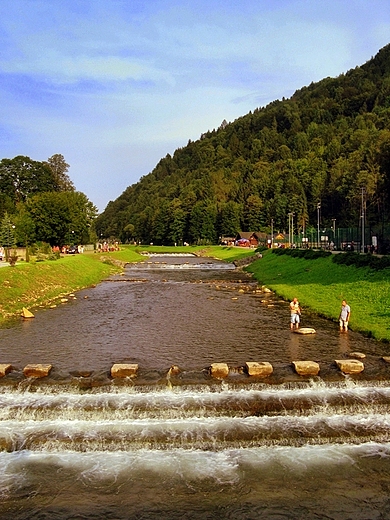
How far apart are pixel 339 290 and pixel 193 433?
86.7 feet

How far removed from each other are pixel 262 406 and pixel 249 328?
44.4 ft

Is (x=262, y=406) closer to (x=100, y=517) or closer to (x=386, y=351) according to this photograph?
(x=100, y=517)

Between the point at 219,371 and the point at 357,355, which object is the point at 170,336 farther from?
the point at 357,355

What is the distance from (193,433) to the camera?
14398 mm

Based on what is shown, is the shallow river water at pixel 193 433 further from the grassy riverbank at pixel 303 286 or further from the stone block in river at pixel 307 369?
the grassy riverbank at pixel 303 286

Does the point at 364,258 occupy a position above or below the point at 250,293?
above

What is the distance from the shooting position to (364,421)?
15414mm

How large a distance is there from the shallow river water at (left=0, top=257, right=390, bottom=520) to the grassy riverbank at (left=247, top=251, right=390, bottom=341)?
369cm

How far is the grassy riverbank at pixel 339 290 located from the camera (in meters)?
28.8

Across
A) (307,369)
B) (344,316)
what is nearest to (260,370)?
(307,369)

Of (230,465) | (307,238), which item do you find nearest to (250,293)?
(230,465)

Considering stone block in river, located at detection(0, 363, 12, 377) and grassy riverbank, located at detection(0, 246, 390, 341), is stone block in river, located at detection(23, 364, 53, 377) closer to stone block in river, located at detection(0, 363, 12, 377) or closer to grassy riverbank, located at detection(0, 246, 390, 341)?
stone block in river, located at detection(0, 363, 12, 377)

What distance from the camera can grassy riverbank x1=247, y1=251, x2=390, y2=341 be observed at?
94.5 feet

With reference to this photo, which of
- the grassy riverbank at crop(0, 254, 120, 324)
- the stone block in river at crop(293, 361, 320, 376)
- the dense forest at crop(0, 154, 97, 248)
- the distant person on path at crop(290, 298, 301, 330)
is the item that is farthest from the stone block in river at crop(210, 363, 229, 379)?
the dense forest at crop(0, 154, 97, 248)
